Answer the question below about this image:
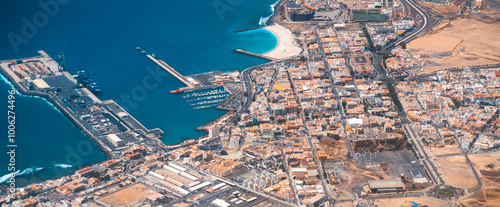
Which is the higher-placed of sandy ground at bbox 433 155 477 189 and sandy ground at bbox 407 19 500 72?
sandy ground at bbox 407 19 500 72

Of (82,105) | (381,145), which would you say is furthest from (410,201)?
(82,105)

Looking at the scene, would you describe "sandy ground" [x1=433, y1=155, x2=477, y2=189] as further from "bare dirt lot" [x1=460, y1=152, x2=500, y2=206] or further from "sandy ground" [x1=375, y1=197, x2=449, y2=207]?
"sandy ground" [x1=375, y1=197, x2=449, y2=207]

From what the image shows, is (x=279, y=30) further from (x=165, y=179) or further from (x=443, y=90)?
(x=165, y=179)

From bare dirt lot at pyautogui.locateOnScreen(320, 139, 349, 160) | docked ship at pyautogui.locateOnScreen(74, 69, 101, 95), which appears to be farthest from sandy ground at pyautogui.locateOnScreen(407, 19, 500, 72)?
docked ship at pyautogui.locateOnScreen(74, 69, 101, 95)

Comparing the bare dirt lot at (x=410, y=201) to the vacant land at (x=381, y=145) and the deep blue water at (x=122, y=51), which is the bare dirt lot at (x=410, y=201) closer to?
the vacant land at (x=381, y=145)

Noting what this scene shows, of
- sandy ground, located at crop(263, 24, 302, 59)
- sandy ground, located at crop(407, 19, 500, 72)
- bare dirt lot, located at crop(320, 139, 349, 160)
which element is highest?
sandy ground, located at crop(263, 24, 302, 59)

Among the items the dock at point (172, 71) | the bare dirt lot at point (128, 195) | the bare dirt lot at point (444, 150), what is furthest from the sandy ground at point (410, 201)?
the dock at point (172, 71)

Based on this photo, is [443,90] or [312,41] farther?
[312,41]

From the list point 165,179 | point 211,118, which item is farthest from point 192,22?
point 165,179
